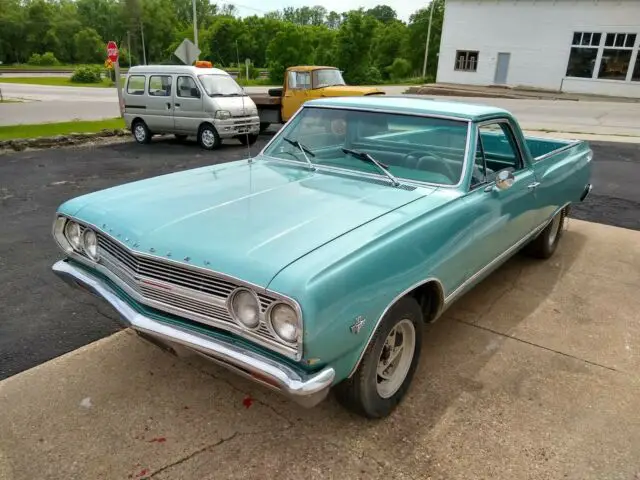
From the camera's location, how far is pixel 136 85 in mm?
13000

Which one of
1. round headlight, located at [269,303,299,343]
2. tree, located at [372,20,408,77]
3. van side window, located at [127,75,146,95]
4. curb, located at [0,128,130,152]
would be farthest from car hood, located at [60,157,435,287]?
tree, located at [372,20,408,77]

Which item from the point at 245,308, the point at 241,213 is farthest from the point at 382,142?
the point at 245,308

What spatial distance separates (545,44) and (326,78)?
23.6 m

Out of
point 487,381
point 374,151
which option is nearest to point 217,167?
point 374,151

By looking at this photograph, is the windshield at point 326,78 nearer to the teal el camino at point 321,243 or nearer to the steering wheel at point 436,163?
the teal el camino at point 321,243

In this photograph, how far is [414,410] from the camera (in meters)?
2.89

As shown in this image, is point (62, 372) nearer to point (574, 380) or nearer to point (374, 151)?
point (374, 151)

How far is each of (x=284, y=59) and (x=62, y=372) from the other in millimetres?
48825

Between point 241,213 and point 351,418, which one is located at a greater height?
point 241,213

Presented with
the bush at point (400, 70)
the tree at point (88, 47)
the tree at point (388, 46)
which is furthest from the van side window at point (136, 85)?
the tree at point (88, 47)

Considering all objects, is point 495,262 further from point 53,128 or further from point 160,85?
point 53,128

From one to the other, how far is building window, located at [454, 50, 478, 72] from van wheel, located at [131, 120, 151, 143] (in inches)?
1095

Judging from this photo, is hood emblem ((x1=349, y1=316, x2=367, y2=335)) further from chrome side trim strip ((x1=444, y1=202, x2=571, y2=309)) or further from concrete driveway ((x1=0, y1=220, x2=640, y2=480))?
chrome side trim strip ((x1=444, y1=202, x2=571, y2=309))

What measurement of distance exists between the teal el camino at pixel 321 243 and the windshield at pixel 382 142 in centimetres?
1
